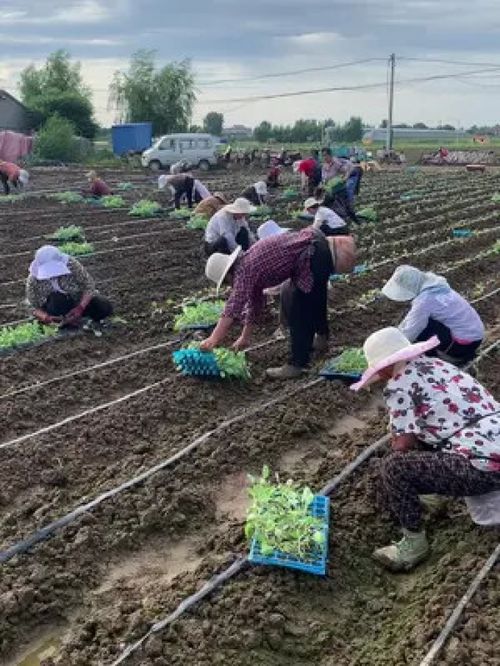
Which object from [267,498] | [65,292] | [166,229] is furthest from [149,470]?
[166,229]

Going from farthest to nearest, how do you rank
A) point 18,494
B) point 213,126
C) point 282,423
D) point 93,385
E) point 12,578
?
point 213,126
point 93,385
point 282,423
point 18,494
point 12,578

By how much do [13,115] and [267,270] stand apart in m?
43.9

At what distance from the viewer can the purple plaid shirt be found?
549cm

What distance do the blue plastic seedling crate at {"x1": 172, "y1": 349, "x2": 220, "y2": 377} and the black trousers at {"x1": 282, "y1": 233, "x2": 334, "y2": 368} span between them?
642 mm

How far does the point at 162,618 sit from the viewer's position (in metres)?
3.38

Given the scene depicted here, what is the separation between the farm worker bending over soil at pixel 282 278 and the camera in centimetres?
551

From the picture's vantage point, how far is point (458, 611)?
327 centimetres

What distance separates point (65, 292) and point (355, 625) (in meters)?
4.64

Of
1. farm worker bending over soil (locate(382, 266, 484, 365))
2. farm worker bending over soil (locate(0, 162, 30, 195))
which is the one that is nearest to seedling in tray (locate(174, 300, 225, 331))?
farm worker bending over soil (locate(382, 266, 484, 365))

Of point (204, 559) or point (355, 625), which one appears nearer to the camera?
point (355, 625)

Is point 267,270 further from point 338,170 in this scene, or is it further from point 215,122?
point 215,122

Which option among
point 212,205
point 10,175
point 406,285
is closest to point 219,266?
point 406,285

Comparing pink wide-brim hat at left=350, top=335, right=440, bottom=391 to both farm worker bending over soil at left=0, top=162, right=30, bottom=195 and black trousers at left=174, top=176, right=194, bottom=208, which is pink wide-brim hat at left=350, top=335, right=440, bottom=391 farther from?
farm worker bending over soil at left=0, top=162, right=30, bottom=195

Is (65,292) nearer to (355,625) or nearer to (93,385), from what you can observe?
(93,385)
